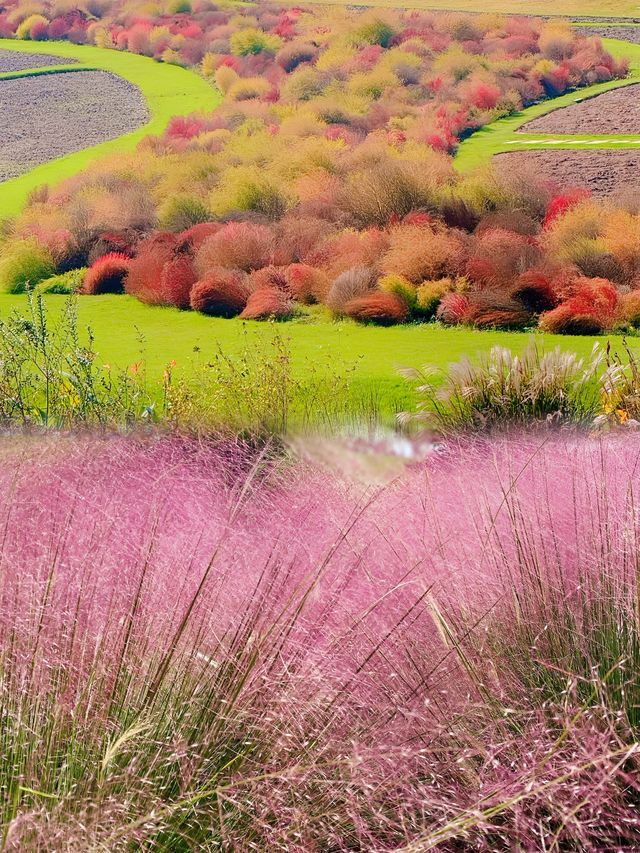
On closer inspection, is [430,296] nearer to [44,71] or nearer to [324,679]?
[324,679]

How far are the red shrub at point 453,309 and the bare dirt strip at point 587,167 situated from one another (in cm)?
477

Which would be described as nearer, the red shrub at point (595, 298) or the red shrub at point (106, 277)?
the red shrub at point (595, 298)

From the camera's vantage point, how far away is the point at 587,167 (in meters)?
14.3

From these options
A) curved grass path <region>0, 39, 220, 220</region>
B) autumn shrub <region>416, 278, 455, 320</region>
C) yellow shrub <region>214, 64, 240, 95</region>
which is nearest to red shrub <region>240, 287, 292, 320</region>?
autumn shrub <region>416, 278, 455, 320</region>

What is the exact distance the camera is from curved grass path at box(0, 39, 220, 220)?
1680cm

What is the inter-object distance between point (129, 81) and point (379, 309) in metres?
13.6

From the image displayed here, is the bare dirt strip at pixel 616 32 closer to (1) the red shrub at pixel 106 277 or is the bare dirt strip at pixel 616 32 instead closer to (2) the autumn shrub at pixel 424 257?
(2) the autumn shrub at pixel 424 257

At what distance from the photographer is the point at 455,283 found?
9.99m

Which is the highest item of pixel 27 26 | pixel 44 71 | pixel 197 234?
pixel 27 26

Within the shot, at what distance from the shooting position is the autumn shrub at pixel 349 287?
32.3 feet

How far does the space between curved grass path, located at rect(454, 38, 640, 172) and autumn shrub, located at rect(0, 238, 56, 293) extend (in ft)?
21.0

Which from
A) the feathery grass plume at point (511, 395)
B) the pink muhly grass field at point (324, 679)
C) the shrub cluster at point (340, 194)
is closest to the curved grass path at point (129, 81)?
the shrub cluster at point (340, 194)

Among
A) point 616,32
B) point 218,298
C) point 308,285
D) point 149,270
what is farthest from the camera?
point 616,32

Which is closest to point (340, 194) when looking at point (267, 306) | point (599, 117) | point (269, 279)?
point (269, 279)
